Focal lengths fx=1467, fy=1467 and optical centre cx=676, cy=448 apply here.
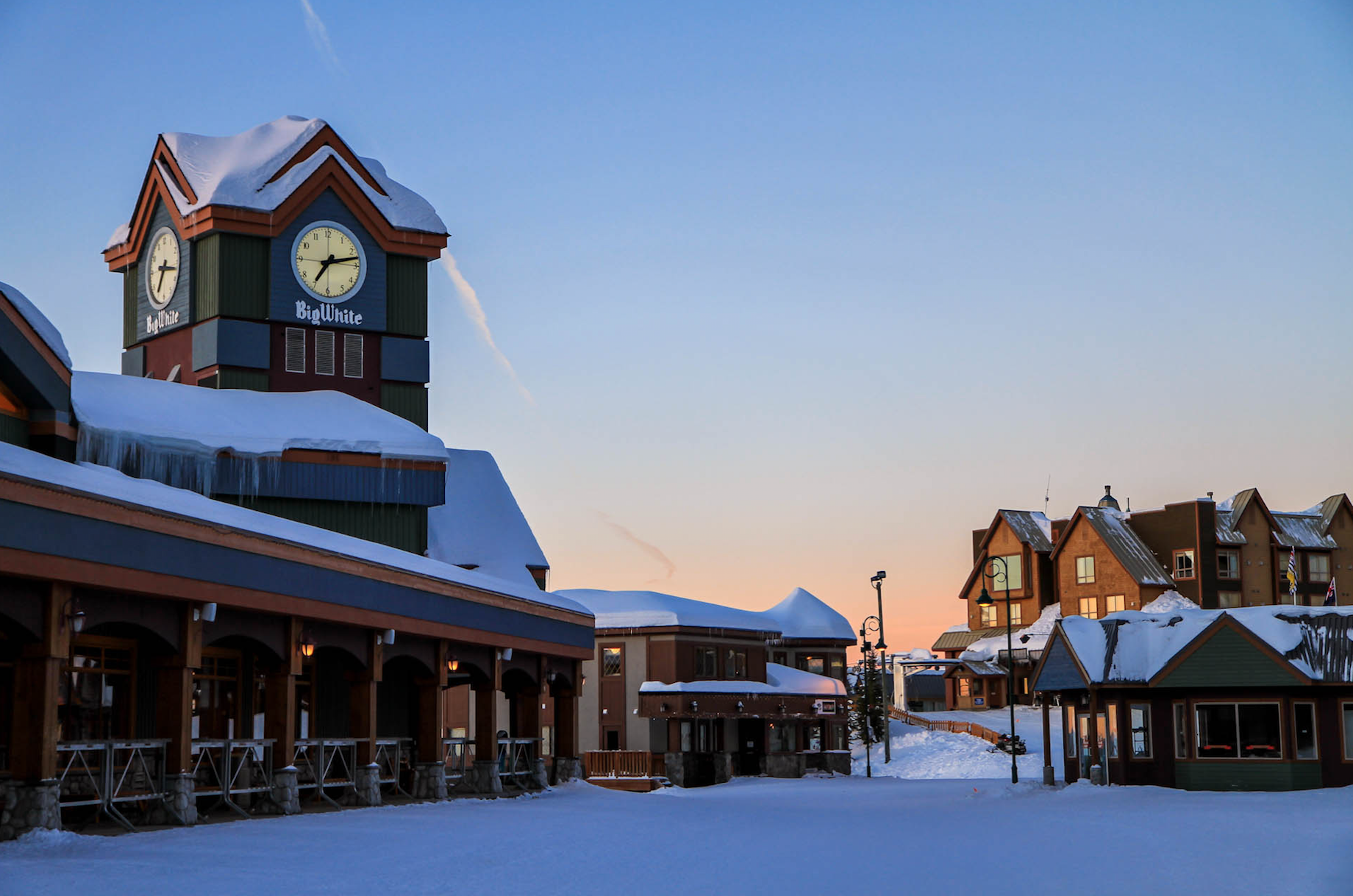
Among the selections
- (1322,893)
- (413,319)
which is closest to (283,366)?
(413,319)

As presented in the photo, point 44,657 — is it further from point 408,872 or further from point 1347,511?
point 1347,511

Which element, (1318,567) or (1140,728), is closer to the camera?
(1140,728)

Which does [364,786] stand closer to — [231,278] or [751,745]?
[231,278]

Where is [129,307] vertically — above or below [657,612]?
above

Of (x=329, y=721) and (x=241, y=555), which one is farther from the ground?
(x=241, y=555)

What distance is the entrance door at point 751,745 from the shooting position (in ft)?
223

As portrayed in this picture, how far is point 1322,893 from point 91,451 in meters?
26.1

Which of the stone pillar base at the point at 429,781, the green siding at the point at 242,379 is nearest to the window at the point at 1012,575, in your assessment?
the green siding at the point at 242,379

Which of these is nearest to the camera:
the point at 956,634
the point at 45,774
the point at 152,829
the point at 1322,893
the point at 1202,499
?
the point at 1322,893

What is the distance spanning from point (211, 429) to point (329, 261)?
10.2 m

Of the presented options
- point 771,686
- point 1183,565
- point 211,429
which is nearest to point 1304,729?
point 211,429

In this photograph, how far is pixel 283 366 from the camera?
4469 cm

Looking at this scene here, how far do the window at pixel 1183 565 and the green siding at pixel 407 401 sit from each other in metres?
59.4

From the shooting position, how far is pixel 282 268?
44.6 meters
